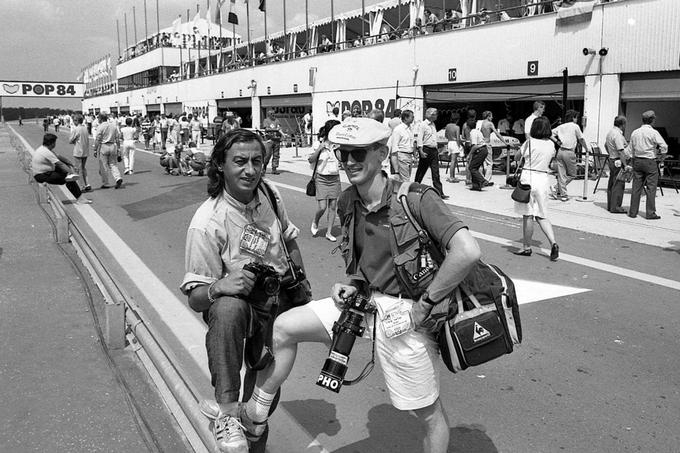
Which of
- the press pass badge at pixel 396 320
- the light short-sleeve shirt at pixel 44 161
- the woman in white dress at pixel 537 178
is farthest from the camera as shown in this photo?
the light short-sleeve shirt at pixel 44 161

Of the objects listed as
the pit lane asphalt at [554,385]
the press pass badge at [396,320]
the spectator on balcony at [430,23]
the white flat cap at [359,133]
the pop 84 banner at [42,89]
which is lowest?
the pit lane asphalt at [554,385]

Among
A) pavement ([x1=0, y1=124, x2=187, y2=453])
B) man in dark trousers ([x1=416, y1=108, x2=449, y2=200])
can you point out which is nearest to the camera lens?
pavement ([x1=0, y1=124, x2=187, y2=453])

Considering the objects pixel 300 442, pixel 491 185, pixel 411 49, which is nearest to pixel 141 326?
pixel 300 442

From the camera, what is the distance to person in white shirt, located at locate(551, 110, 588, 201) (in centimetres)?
1252

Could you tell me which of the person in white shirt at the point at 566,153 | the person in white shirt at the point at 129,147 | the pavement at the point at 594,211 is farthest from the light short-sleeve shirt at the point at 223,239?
the person in white shirt at the point at 129,147

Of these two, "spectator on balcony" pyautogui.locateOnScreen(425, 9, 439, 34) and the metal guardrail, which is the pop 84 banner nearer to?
"spectator on balcony" pyautogui.locateOnScreen(425, 9, 439, 34)

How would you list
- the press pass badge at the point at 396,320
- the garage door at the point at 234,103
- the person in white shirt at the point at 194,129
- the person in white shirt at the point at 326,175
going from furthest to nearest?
the garage door at the point at 234,103
the person in white shirt at the point at 194,129
the person in white shirt at the point at 326,175
the press pass badge at the point at 396,320

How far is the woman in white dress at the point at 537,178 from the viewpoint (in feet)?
25.0

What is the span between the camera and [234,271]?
9.38 feet

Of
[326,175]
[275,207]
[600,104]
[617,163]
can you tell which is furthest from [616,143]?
[275,207]

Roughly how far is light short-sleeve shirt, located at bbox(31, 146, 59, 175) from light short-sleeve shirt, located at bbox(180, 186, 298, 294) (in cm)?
1033

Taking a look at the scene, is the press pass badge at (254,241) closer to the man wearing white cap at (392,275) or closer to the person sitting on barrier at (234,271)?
the person sitting on barrier at (234,271)

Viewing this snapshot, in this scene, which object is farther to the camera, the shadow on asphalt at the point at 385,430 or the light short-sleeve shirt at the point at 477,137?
the light short-sleeve shirt at the point at 477,137

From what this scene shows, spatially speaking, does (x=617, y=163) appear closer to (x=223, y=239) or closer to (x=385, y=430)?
(x=385, y=430)
